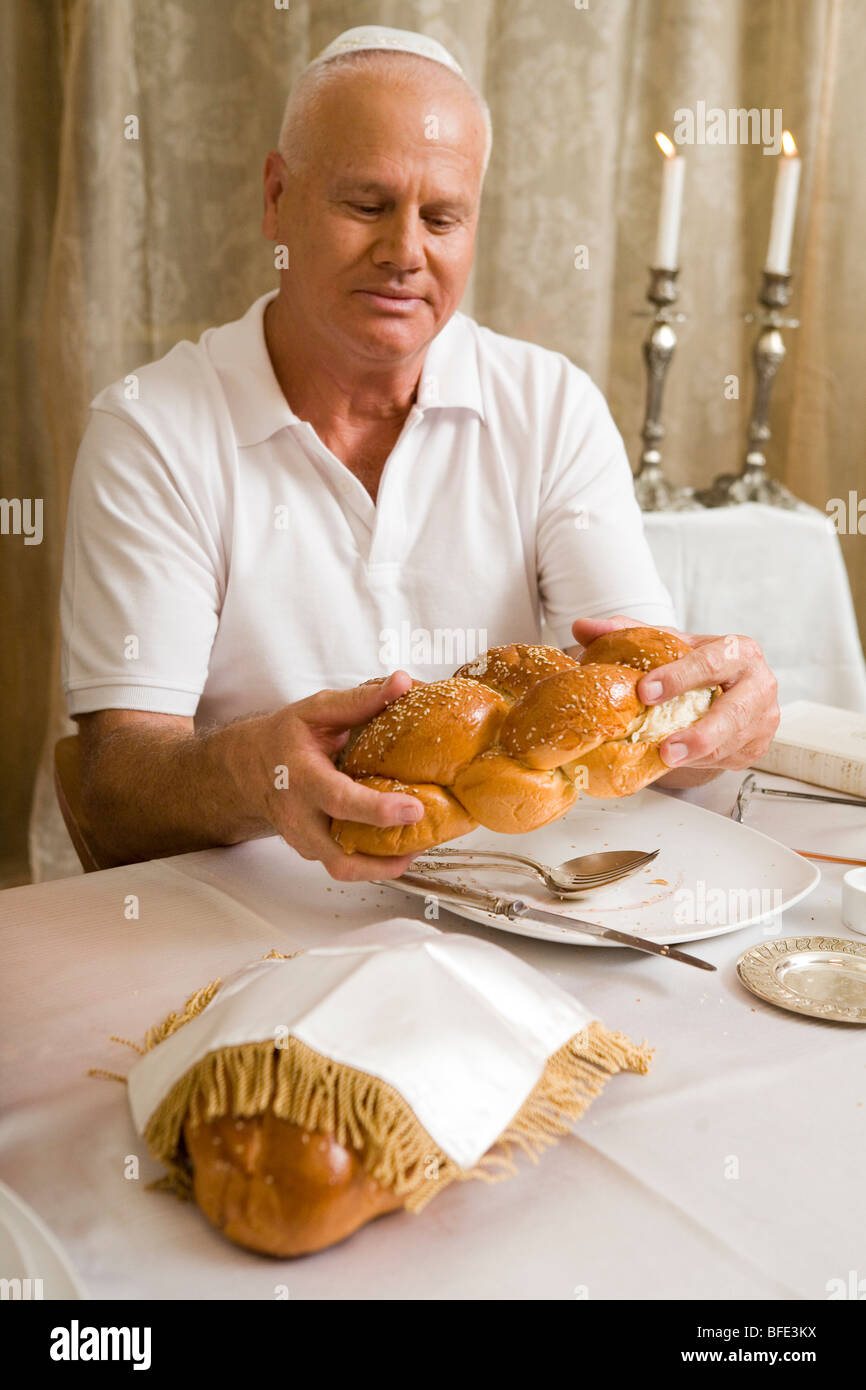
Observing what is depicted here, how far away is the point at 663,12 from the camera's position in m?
3.31

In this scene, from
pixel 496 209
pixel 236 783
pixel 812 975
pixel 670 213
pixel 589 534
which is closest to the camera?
pixel 812 975

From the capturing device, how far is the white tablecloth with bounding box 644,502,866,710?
258 cm

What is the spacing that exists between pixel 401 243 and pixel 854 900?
111cm

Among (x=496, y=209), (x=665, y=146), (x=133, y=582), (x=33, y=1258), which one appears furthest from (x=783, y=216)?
(x=33, y=1258)

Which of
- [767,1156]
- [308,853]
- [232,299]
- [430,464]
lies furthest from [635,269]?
[767,1156]

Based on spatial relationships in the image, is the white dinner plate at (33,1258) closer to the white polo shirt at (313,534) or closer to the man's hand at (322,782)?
the man's hand at (322,782)

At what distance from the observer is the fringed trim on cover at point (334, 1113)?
0.67m

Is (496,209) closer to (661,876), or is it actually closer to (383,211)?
(383,211)

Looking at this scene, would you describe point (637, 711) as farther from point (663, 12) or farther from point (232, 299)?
point (663, 12)

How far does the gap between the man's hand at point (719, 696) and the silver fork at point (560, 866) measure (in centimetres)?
10

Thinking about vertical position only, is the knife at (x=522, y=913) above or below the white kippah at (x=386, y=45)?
below

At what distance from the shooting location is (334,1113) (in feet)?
2.20

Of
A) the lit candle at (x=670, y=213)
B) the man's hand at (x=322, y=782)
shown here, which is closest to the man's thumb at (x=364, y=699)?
the man's hand at (x=322, y=782)

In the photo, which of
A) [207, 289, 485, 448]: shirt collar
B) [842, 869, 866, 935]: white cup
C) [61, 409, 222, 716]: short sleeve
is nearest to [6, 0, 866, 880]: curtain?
[207, 289, 485, 448]: shirt collar
